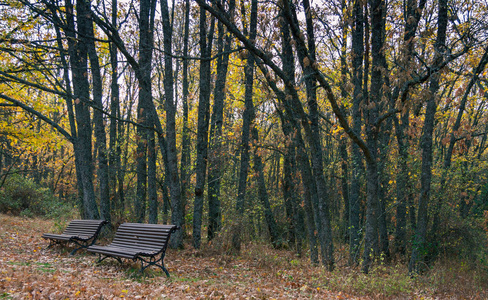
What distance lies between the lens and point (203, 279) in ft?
20.7

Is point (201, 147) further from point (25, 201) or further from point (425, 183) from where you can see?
point (25, 201)

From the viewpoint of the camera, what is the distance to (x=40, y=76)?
40.0ft

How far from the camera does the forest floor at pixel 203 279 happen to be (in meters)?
4.79

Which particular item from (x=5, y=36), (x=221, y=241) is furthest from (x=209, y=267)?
(x=5, y=36)

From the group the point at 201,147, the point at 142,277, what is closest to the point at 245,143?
the point at 201,147

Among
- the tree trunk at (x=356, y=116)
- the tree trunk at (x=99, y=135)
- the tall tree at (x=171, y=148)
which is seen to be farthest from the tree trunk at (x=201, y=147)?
the tree trunk at (x=356, y=116)

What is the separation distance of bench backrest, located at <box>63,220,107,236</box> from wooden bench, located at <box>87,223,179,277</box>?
96 centimetres

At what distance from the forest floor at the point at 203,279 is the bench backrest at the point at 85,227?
18.6 inches

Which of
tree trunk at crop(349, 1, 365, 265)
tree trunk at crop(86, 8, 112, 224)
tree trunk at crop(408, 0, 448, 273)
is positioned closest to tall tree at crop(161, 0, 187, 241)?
tree trunk at crop(86, 8, 112, 224)

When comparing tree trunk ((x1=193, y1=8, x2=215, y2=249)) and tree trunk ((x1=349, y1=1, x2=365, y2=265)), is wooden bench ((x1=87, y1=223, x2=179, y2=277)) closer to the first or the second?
tree trunk ((x1=193, y1=8, x2=215, y2=249))

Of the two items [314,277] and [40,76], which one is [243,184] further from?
[40,76]

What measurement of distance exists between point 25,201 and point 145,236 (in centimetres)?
1303

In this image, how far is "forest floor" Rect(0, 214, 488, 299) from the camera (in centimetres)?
479

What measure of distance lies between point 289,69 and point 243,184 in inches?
143
